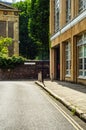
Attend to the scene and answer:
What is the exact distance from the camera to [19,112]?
14062 millimetres

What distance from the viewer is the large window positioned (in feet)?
98.6

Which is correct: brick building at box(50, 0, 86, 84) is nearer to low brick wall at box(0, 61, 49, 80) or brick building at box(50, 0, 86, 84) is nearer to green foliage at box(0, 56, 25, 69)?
low brick wall at box(0, 61, 49, 80)

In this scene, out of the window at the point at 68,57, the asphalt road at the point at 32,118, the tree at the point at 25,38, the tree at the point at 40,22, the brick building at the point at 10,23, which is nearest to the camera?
the asphalt road at the point at 32,118

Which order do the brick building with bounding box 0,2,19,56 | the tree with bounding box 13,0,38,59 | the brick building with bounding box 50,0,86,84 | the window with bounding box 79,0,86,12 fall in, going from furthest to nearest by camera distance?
the tree with bounding box 13,0,38,59 → the brick building with bounding box 0,2,19,56 → the brick building with bounding box 50,0,86,84 → the window with bounding box 79,0,86,12

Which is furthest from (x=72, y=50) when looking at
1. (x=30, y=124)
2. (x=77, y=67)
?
(x=30, y=124)

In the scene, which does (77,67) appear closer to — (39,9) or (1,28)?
(39,9)

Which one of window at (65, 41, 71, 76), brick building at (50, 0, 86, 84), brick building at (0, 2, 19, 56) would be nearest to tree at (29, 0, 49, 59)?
brick building at (0, 2, 19, 56)

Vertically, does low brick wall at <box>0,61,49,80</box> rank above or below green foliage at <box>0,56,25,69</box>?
below

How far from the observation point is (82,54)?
101 feet

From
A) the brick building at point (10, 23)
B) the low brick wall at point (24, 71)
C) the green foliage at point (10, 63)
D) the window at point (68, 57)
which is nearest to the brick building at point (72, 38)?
the window at point (68, 57)

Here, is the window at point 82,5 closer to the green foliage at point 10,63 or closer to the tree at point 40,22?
the green foliage at point 10,63

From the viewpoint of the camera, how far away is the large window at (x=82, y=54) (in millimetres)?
30056

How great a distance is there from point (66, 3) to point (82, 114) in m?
25.9

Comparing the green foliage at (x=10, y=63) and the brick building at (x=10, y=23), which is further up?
the brick building at (x=10, y=23)
